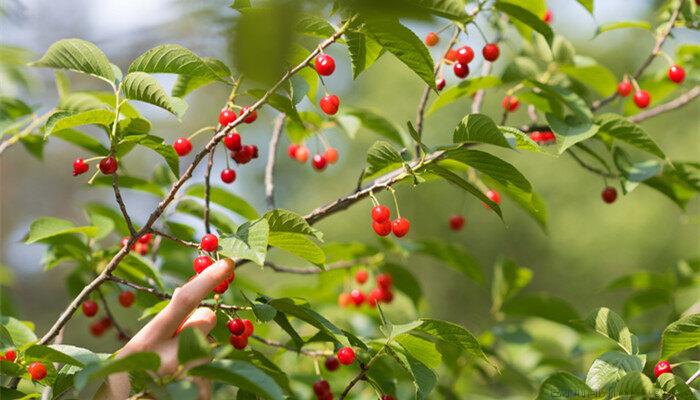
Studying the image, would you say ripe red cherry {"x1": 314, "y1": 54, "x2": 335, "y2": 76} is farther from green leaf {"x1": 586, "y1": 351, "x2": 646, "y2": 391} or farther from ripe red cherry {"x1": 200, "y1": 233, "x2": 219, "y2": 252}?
green leaf {"x1": 586, "y1": 351, "x2": 646, "y2": 391}

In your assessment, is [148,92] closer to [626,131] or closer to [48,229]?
[48,229]

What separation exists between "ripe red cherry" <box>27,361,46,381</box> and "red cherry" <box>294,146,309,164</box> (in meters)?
1.02

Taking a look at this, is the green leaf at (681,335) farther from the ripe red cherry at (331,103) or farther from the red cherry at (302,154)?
the red cherry at (302,154)

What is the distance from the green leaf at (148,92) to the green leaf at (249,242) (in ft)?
0.79

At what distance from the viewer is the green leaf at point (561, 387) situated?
118 cm

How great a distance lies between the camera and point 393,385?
1.50 meters

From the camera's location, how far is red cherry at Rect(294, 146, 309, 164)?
2083 millimetres

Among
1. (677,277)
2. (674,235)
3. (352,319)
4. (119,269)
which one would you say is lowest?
(674,235)

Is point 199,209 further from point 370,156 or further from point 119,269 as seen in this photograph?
point 370,156

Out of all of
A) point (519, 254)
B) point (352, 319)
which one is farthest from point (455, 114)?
point (352, 319)

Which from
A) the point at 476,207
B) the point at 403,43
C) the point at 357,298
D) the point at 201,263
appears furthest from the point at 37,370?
the point at 476,207

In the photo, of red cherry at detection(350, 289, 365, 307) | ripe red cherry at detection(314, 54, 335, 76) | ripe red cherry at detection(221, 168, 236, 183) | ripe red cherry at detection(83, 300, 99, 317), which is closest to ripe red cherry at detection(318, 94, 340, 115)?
ripe red cherry at detection(314, 54, 335, 76)

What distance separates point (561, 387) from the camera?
1.19 metres

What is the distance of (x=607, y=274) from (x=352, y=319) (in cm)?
1182
